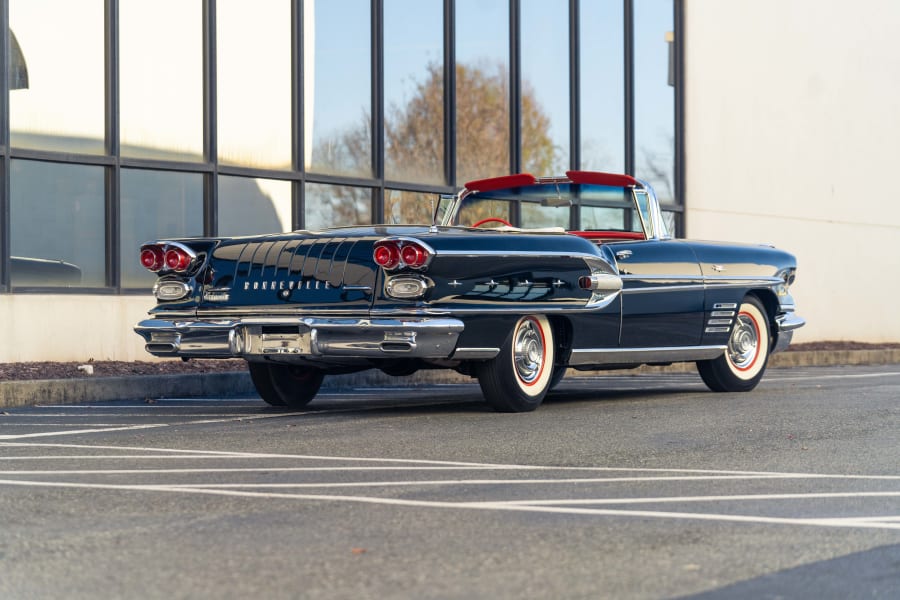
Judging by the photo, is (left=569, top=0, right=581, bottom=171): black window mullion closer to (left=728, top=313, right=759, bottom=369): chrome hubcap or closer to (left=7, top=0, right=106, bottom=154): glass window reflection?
(left=7, top=0, right=106, bottom=154): glass window reflection

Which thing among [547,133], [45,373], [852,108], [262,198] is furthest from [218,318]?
[852,108]

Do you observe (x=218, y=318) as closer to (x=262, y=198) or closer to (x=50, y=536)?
(x=50, y=536)

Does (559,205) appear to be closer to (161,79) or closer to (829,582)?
(161,79)

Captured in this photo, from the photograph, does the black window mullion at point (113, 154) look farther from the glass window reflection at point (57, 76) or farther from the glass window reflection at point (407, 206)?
the glass window reflection at point (407, 206)

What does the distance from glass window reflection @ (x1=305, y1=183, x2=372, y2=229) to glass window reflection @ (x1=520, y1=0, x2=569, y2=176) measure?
2.96m

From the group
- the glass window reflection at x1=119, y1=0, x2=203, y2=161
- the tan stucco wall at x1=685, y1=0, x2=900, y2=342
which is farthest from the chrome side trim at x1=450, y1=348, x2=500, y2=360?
the tan stucco wall at x1=685, y1=0, x2=900, y2=342

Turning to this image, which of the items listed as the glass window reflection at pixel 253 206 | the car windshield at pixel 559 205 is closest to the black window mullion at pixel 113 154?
the glass window reflection at pixel 253 206

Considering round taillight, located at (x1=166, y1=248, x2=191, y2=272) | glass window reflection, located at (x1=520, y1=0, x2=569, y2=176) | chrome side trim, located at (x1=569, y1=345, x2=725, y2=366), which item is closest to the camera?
round taillight, located at (x1=166, y1=248, x2=191, y2=272)

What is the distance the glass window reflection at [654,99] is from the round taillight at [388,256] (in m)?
13.1

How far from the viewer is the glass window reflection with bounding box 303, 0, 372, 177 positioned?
1614 centimetres

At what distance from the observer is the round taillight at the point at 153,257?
351 inches

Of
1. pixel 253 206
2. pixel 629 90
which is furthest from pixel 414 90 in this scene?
pixel 629 90

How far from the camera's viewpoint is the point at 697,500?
5254 mm

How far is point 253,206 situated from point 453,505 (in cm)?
1072
